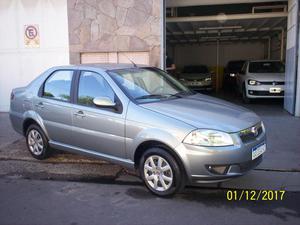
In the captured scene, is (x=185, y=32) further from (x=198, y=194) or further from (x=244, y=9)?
(x=198, y=194)

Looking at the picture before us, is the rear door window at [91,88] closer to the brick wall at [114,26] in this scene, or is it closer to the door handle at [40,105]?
the door handle at [40,105]

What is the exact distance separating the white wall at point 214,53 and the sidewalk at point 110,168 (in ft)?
58.6

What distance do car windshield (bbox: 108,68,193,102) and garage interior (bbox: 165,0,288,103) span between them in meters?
6.49

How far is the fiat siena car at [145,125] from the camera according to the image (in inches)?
179

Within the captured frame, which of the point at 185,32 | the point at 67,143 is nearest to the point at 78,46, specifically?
the point at 67,143

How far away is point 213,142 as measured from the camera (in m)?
4.52

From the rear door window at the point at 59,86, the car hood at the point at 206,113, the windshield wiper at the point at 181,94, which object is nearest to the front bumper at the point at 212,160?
the car hood at the point at 206,113

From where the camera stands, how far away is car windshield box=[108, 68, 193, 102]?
5375 millimetres

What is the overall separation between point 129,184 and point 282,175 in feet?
7.40

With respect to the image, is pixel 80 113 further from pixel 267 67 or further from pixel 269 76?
pixel 267 67

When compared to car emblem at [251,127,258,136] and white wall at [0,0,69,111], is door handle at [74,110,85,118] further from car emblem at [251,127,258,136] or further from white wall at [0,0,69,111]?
white wall at [0,0,69,111]

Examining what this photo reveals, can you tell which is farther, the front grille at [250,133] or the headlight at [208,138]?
the front grille at [250,133]

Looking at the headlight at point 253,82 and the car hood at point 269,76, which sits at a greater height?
the car hood at point 269,76
